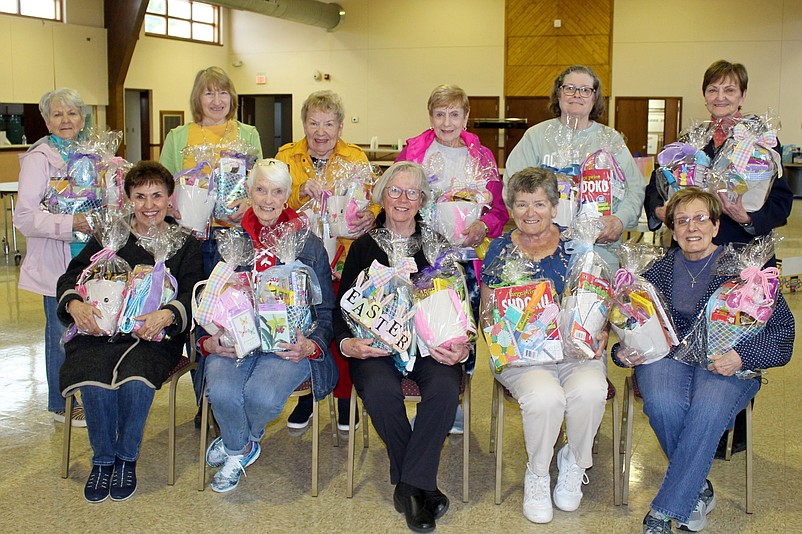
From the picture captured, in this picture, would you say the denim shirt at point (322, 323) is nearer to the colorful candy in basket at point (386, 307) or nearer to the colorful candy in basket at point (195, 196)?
the colorful candy in basket at point (386, 307)

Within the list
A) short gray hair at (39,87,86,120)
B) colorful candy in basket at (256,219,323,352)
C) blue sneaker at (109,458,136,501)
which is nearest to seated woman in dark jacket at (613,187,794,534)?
colorful candy in basket at (256,219,323,352)

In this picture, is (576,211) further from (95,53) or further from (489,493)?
(95,53)

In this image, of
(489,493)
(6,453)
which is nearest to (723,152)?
(489,493)

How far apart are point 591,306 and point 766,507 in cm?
102

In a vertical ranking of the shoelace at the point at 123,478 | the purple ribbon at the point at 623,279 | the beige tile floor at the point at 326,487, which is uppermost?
the purple ribbon at the point at 623,279

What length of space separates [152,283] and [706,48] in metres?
13.5

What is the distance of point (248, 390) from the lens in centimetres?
289

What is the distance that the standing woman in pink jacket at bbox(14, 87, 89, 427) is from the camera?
3352mm

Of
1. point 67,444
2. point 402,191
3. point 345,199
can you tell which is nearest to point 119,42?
point 345,199

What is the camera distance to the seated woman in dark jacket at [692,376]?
260 centimetres

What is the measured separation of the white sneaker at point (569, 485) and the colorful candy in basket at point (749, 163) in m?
1.21

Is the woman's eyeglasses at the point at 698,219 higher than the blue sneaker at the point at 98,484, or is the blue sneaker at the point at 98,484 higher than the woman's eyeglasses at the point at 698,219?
the woman's eyeglasses at the point at 698,219

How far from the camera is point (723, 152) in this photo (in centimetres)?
308

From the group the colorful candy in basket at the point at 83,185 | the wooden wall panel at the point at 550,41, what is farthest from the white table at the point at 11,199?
the wooden wall panel at the point at 550,41
